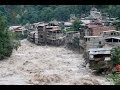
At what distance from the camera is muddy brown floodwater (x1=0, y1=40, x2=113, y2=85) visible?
566 cm

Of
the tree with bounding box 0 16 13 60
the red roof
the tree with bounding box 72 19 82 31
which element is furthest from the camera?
the tree with bounding box 72 19 82 31

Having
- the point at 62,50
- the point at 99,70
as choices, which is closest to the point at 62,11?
the point at 62,50

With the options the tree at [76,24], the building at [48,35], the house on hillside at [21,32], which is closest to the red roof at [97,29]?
the tree at [76,24]

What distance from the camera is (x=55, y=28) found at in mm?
10125

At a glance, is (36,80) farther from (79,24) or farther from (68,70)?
(79,24)

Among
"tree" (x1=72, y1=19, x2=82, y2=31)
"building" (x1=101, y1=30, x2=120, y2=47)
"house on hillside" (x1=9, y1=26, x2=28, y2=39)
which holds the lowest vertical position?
"house on hillside" (x1=9, y1=26, x2=28, y2=39)

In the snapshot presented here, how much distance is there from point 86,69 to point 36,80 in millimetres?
1229

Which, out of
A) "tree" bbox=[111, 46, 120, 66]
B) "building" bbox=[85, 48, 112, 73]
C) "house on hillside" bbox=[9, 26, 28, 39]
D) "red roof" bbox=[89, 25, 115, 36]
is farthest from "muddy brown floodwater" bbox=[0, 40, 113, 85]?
"house on hillside" bbox=[9, 26, 28, 39]

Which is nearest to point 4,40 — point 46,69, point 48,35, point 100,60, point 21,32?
point 46,69

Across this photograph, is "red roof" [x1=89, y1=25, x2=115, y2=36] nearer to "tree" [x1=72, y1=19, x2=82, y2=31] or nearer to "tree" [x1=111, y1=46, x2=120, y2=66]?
"tree" [x1=72, y1=19, x2=82, y2=31]

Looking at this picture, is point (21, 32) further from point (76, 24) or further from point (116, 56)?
point (116, 56)

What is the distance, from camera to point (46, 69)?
22.7 feet

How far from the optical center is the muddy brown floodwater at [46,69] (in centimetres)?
566

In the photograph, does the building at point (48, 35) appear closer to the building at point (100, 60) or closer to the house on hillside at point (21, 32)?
the house on hillside at point (21, 32)
